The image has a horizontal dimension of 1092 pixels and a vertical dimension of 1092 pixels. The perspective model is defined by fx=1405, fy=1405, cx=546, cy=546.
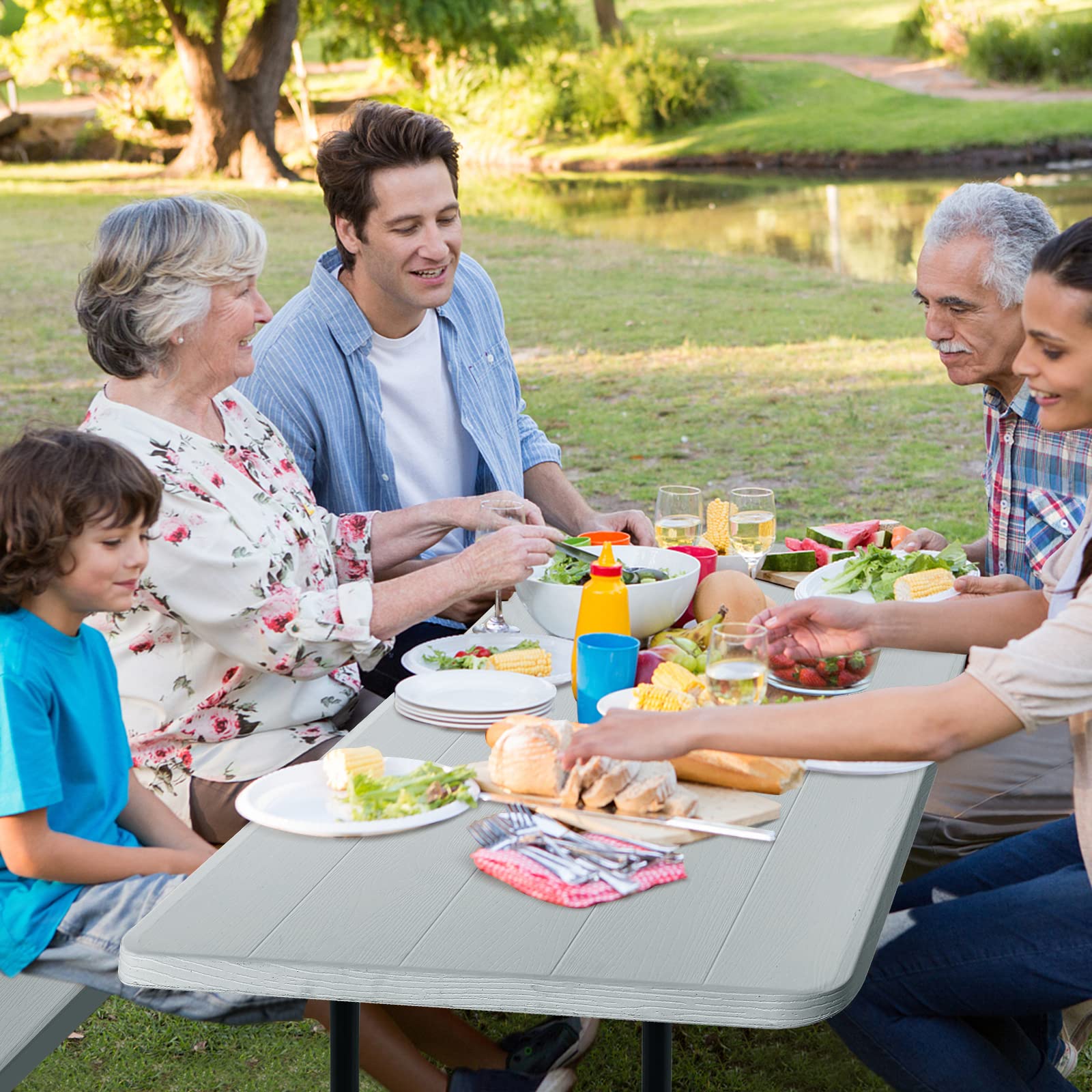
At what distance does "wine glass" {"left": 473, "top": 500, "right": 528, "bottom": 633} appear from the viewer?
10.5 feet

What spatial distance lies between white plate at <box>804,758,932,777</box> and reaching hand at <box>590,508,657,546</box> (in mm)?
1238

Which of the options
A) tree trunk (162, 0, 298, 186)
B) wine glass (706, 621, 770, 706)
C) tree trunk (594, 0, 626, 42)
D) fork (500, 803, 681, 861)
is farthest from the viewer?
tree trunk (594, 0, 626, 42)

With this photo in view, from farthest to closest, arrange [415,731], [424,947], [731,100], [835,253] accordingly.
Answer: [731,100]
[835,253]
[415,731]
[424,947]

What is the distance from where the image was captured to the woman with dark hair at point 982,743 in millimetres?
2018

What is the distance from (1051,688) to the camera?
197 cm

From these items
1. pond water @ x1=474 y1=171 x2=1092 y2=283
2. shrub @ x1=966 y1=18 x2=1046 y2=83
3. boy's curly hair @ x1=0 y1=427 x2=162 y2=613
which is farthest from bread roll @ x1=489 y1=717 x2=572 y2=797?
shrub @ x1=966 y1=18 x2=1046 y2=83

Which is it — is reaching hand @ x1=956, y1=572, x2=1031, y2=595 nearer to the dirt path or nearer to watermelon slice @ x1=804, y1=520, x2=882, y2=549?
watermelon slice @ x1=804, y1=520, x2=882, y2=549

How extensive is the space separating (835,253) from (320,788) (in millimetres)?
14859

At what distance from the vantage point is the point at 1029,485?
3.56 m

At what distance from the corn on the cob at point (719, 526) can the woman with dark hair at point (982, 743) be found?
85 cm

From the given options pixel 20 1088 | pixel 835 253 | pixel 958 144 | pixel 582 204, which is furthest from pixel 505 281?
pixel 958 144

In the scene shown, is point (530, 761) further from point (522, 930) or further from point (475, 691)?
point (475, 691)

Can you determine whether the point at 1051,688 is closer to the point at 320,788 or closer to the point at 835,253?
the point at 320,788

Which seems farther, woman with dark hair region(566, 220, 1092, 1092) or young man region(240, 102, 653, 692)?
young man region(240, 102, 653, 692)
